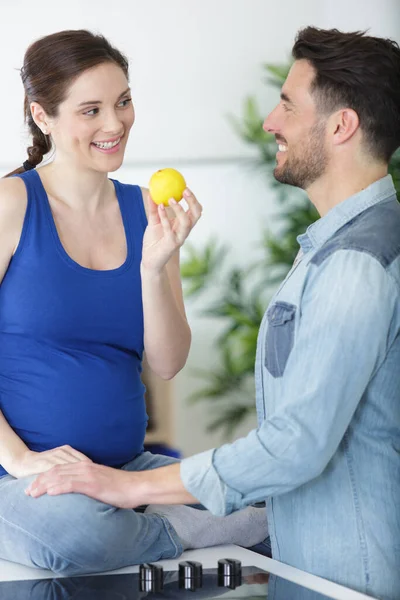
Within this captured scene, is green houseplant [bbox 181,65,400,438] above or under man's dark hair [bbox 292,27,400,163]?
under

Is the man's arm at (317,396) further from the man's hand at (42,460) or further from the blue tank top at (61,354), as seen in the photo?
the blue tank top at (61,354)

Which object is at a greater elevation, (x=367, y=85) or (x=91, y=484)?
(x=367, y=85)

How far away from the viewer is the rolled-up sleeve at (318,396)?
1403mm

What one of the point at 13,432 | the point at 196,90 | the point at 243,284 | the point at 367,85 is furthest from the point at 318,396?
the point at 196,90

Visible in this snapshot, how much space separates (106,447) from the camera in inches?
74.5

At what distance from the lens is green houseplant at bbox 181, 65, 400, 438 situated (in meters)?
4.63

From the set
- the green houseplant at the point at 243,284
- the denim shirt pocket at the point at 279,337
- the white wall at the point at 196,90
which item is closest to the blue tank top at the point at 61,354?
the denim shirt pocket at the point at 279,337

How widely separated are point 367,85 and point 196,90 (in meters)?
3.26

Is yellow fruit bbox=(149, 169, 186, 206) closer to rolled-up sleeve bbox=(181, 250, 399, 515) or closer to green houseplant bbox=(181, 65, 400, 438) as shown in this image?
rolled-up sleeve bbox=(181, 250, 399, 515)

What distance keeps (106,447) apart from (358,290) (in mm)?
706

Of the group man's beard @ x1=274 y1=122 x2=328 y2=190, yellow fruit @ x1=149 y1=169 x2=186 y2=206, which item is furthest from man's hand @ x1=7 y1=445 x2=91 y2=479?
man's beard @ x1=274 y1=122 x2=328 y2=190

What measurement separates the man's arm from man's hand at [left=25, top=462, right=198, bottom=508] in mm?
21

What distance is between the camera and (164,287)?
1946mm

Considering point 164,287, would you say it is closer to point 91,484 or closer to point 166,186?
point 166,186
